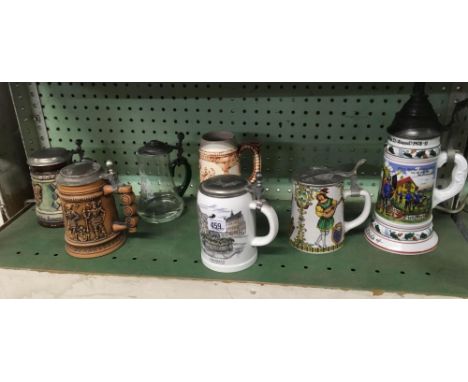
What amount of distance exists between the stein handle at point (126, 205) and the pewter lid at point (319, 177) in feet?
1.28

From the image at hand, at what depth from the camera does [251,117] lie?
1.12m

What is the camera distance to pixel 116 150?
122cm

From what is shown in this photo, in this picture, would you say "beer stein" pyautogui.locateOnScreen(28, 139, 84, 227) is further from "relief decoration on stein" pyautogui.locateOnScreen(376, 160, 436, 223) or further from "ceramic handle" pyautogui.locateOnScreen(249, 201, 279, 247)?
"relief decoration on stein" pyautogui.locateOnScreen(376, 160, 436, 223)

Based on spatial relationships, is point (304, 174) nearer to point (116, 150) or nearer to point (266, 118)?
point (266, 118)

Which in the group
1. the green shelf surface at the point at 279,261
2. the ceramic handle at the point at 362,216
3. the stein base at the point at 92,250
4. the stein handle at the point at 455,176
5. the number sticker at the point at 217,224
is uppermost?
the stein handle at the point at 455,176

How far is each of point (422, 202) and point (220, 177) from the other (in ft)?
1.52

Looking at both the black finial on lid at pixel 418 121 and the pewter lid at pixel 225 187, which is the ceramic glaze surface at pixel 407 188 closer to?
the black finial on lid at pixel 418 121

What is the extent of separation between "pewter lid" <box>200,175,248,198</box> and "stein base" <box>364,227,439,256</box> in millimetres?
358

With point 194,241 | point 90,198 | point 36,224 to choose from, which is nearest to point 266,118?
point 194,241

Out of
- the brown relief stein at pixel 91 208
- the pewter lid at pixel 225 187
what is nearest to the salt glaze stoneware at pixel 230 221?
the pewter lid at pixel 225 187

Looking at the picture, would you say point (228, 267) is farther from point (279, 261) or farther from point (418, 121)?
point (418, 121)

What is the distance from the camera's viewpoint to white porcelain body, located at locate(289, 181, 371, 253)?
88cm

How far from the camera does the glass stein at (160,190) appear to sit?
1.11 meters

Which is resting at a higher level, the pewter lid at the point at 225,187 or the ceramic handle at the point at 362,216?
the pewter lid at the point at 225,187
